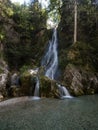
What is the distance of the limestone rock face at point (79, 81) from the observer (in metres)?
22.1

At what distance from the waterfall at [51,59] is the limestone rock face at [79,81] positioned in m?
3.11

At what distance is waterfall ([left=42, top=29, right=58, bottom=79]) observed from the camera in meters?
26.5

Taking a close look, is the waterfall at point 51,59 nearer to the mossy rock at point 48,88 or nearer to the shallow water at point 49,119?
the mossy rock at point 48,88

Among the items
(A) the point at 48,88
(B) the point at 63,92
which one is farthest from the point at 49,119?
(B) the point at 63,92

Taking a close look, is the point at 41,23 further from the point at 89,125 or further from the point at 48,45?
the point at 89,125

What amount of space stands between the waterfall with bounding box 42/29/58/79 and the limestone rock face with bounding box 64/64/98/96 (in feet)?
10.2

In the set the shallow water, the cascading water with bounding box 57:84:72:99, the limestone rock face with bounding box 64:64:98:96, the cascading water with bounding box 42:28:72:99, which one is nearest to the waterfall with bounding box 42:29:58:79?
the cascading water with bounding box 42:28:72:99

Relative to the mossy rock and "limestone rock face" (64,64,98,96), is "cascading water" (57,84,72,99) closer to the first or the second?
the mossy rock

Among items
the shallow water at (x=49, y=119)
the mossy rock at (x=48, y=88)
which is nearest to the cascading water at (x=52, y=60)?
the mossy rock at (x=48, y=88)

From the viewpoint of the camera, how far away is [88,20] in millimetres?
31109

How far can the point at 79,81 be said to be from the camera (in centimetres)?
2278

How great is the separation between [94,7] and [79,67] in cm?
1202

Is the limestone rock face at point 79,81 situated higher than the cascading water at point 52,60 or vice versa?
the cascading water at point 52,60

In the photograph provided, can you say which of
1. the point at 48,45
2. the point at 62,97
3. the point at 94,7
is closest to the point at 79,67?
the point at 62,97
